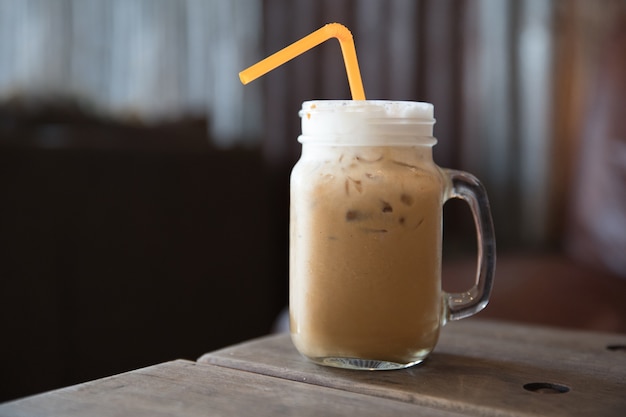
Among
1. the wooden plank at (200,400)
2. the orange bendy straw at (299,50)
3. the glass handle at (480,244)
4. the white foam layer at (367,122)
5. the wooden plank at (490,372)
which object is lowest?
the wooden plank at (490,372)

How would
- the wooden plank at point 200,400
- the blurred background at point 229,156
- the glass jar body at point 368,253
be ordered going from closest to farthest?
1. the wooden plank at point 200,400
2. the glass jar body at point 368,253
3. the blurred background at point 229,156

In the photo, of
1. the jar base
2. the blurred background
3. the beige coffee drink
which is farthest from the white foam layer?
the blurred background

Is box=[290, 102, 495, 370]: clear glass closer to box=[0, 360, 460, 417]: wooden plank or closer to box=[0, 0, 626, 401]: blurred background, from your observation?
box=[0, 360, 460, 417]: wooden plank

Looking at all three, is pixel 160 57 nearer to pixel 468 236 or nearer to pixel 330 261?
pixel 468 236

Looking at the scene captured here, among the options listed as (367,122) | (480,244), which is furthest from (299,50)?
(480,244)

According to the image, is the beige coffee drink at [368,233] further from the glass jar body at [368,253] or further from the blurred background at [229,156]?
the blurred background at [229,156]

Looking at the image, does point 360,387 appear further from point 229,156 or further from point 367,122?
point 229,156

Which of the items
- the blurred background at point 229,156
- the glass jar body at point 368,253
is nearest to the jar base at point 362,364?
the glass jar body at point 368,253

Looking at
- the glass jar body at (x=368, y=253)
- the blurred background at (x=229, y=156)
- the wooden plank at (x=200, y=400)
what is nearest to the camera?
the wooden plank at (x=200, y=400)
